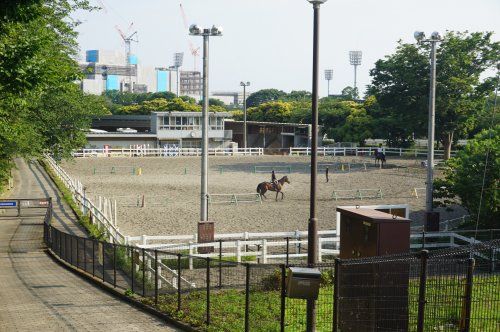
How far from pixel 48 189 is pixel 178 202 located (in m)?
11.0

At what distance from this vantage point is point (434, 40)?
2517 cm

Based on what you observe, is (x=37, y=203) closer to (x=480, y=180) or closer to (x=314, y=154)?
(x=480, y=180)

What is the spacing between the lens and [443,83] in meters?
63.2

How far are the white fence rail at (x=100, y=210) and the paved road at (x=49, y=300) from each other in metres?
1.33

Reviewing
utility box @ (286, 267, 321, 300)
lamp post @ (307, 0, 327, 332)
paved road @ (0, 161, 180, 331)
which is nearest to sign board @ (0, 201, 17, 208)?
paved road @ (0, 161, 180, 331)

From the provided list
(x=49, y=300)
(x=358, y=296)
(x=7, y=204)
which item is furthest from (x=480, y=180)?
(x=7, y=204)

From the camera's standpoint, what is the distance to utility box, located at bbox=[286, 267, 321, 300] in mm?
9836

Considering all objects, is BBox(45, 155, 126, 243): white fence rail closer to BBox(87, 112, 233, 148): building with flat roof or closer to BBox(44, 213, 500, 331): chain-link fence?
BBox(44, 213, 500, 331): chain-link fence

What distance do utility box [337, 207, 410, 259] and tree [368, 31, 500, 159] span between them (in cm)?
5257

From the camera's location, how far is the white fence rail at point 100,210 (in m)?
22.5

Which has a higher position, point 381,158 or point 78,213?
point 381,158

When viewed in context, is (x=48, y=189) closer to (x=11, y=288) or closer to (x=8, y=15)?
(x=11, y=288)

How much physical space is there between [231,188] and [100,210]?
16910 mm

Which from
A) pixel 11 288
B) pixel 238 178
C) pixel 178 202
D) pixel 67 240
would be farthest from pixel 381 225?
pixel 238 178
